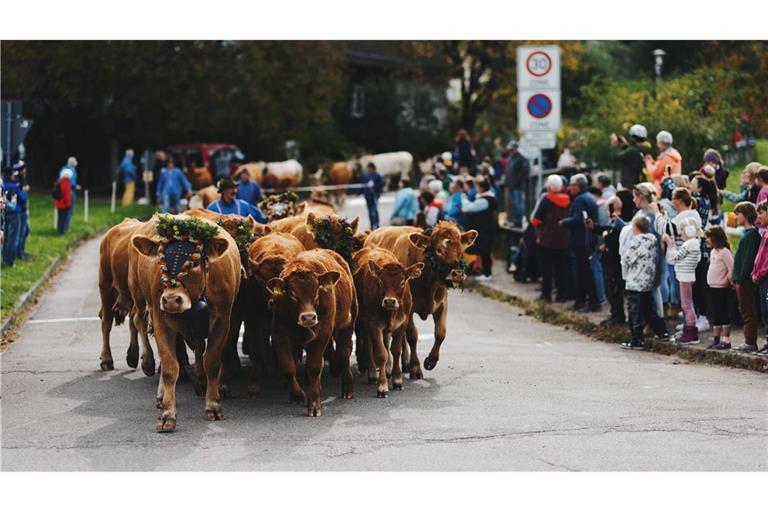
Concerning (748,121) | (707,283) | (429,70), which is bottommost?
(707,283)

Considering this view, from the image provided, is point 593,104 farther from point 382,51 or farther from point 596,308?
point 382,51

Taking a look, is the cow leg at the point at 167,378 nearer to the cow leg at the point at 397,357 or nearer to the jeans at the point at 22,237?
the cow leg at the point at 397,357

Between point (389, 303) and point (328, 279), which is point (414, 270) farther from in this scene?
point (328, 279)

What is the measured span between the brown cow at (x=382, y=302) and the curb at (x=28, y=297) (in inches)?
265

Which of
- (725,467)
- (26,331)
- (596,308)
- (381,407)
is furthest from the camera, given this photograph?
(596,308)

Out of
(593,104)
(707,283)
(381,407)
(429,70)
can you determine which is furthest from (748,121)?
(429,70)

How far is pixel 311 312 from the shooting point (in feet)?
41.7

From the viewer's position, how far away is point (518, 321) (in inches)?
838

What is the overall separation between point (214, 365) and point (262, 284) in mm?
1154

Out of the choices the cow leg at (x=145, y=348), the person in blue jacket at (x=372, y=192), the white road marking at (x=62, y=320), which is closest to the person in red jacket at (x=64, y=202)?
the person in blue jacket at (x=372, y=192)

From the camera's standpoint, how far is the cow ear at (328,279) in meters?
13.0

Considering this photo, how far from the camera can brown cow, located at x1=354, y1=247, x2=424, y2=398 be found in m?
14.1

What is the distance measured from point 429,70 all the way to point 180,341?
1918 inches

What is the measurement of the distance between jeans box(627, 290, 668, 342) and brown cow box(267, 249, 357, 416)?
522cm
